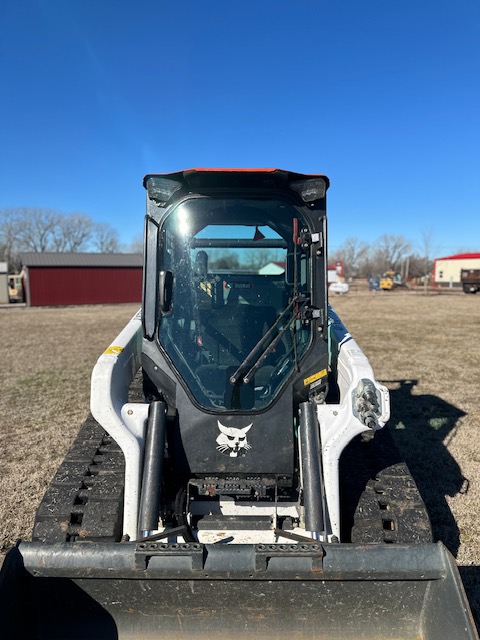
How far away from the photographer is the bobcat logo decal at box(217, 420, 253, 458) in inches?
118

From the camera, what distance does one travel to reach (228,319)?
3361mm

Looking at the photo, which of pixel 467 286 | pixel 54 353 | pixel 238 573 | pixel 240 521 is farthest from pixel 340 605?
pixel 467 286

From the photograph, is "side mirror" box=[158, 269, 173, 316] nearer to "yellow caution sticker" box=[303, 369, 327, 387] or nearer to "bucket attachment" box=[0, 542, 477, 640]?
"yellow caution sticker" box=[303, 369, 327, 387]

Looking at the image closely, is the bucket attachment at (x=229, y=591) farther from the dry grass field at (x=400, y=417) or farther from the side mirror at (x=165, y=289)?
the side mirror at (x=165, y=289)

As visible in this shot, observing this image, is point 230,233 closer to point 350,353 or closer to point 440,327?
point 350,353

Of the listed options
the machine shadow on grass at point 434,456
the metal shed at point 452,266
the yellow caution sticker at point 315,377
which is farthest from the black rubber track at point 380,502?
the metal shed at point 452,266

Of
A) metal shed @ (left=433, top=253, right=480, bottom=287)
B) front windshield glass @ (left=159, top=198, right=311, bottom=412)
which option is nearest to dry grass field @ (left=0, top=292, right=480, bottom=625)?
front windshield glass @ (left=159, top=198, right=311, bottom=412)

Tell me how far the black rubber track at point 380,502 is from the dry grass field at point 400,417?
0.77 metres

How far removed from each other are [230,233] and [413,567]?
7.62 feet

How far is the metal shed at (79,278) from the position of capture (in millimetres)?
33469

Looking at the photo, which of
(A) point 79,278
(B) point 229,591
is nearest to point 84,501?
(B) point 229,591

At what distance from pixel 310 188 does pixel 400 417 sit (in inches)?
169

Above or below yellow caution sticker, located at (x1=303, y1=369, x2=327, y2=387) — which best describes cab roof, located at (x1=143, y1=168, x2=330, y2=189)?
above

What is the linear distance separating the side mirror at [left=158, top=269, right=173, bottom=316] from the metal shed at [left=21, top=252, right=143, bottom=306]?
31.0 meters
